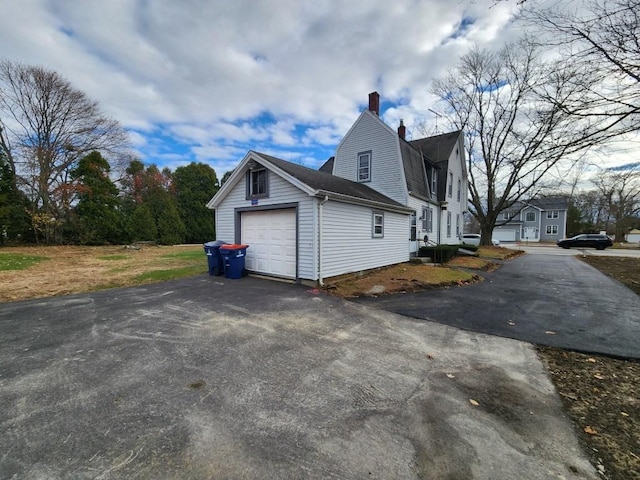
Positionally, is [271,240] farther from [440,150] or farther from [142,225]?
[142,225]

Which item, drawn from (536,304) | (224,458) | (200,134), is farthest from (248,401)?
(200,134)

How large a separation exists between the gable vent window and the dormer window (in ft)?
22.6

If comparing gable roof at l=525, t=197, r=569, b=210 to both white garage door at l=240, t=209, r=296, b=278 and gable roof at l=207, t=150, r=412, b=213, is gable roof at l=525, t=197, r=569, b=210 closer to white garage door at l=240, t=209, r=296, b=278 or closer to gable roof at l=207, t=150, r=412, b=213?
gable roof at l=207, t=150, r=412, b=213

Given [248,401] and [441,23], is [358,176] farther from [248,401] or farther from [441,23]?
[248,401]

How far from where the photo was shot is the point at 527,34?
5551 millimetres

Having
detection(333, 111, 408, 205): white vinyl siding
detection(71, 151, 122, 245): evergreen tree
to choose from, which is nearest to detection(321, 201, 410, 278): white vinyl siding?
detection(333, 111, 408, 205): white vinyl siding

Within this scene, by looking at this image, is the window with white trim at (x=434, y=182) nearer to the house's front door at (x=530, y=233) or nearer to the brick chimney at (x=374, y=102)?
the brick chimney at (x=374, y=102)

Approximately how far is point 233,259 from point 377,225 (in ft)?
18.7

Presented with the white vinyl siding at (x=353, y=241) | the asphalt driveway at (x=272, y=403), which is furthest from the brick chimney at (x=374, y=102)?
the asphalt driveway at (x=272, y=403)

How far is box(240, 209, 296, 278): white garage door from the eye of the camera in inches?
352

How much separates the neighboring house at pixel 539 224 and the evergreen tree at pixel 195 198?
43.1 m

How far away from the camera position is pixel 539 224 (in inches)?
1752

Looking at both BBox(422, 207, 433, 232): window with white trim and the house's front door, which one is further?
the house's front door

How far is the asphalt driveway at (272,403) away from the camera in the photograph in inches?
79.0
